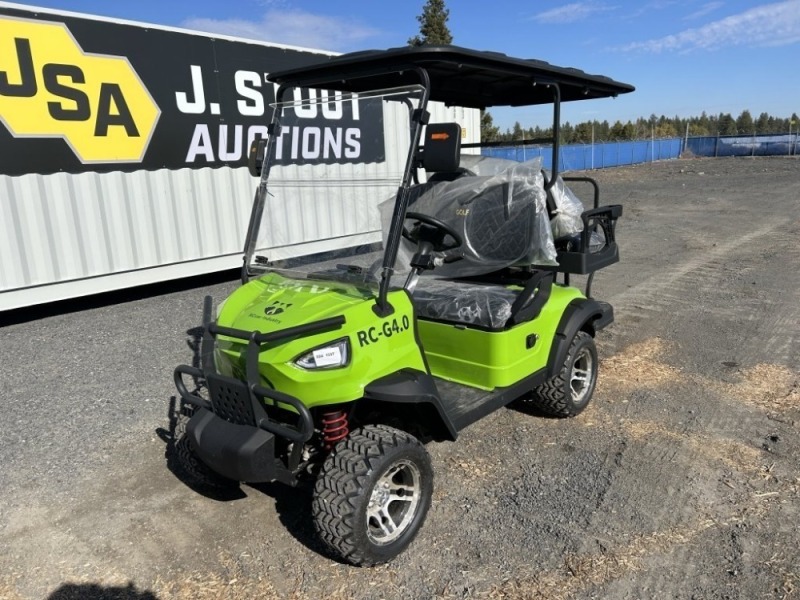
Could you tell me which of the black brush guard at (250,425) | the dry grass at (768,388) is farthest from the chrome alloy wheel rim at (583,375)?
the black brush guard at (250,425)

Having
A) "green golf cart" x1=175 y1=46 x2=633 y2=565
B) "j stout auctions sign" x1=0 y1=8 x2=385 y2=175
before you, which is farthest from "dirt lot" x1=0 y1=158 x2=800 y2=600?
"j stout auctions sign" x1=0 y1=8 x2=385 y2=175

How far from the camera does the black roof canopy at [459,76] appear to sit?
2799 millimetres

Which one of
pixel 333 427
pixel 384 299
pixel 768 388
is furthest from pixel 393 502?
pixel 768 388

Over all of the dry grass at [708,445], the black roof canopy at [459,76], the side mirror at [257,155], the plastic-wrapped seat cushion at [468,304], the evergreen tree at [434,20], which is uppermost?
the evergreen tree at [434,20]

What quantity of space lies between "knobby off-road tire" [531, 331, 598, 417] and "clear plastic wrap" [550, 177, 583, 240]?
69 centimetres

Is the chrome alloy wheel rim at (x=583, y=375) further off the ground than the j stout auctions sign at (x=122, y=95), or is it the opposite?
the j stout auctions sign at (x=122, y=95)

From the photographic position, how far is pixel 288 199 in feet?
11.1

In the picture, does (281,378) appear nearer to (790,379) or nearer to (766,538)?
(766,538)

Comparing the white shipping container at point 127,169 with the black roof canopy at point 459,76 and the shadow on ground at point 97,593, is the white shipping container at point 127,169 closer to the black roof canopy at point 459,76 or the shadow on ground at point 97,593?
the black roof canopy at point 459,76

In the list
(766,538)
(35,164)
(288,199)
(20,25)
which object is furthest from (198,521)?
(20,25)

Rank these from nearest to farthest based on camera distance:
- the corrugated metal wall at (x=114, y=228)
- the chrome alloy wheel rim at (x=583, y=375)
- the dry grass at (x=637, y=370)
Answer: the chrome alloy wheel rim at (x=583, y=375) → the dry grass at (x=637, y=370) → the corrugated metal wall at (x=114, y=228)

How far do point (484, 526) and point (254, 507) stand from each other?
1.15 meters

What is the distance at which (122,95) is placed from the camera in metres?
6.41

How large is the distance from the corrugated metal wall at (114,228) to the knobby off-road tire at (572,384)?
4838 mm
